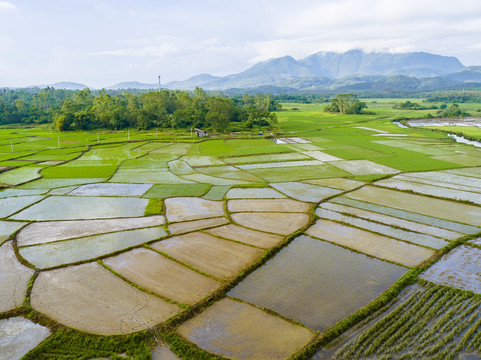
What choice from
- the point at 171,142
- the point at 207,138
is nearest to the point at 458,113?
the point at 207,138

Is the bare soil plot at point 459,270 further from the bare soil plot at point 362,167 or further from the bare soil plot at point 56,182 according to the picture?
the bare soil plot at point 56,182

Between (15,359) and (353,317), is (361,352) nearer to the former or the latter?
(353,317)

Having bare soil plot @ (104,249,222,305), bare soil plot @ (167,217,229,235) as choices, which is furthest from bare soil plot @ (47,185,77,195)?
bare soil plot @ (104,249,222,305)

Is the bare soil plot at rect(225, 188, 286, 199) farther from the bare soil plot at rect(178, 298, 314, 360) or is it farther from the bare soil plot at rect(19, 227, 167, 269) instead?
the bare soil plot at rect(178, 298, 314, 360)

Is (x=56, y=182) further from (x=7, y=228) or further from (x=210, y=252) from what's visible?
(x=210, y=252)

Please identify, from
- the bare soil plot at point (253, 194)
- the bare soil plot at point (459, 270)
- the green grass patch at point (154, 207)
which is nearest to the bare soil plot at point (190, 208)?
the green grass patch at point (154, 207)

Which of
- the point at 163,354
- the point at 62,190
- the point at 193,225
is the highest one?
the point at 62,190

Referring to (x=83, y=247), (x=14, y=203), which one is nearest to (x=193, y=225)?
(x=83, y=247)
